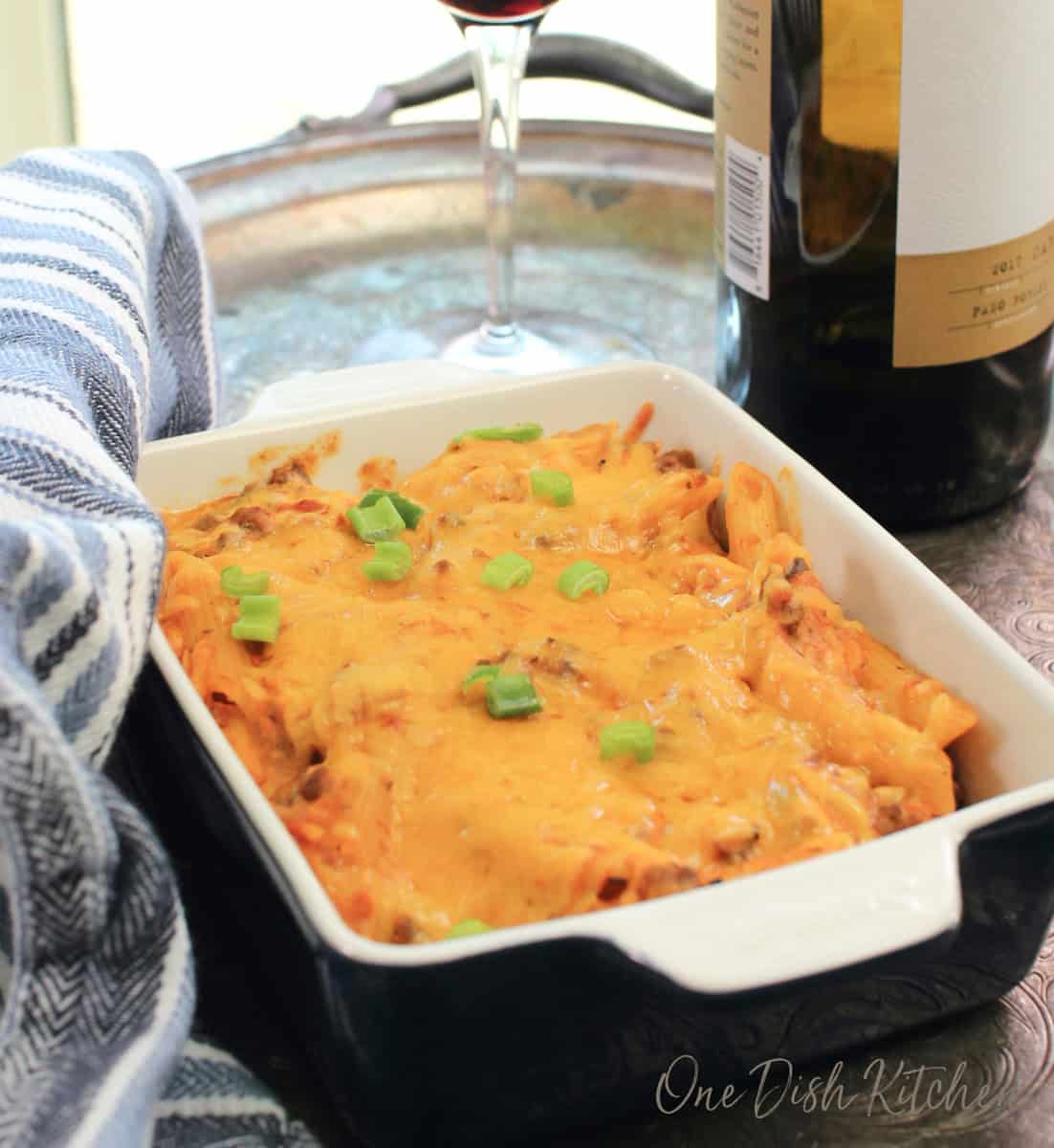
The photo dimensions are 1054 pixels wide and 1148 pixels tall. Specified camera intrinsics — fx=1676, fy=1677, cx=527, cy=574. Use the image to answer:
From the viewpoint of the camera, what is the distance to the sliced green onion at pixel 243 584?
0.91m

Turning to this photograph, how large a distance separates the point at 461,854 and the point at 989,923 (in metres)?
0.24

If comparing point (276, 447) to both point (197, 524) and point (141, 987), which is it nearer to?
point (197, 524)

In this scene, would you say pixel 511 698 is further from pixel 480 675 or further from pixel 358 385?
pixel 358 385

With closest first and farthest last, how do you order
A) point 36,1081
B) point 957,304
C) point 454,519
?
point 36,1081
point 454,519
point 957,304

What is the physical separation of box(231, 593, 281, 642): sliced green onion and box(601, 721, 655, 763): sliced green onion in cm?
20

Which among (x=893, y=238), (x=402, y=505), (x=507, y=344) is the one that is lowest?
(x=507, y=344)

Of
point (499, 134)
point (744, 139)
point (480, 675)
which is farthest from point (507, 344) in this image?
point (480, 675)

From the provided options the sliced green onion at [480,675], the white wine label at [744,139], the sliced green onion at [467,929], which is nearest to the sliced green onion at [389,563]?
the sliced green onion at [480,675]

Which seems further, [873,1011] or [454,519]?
[454,519]

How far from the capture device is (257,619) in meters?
0.89

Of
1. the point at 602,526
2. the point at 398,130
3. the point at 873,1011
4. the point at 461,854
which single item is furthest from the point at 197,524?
the point at 398,130

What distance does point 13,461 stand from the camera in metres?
0.84

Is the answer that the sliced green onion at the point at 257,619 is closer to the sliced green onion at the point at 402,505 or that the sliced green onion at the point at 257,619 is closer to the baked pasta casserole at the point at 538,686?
the baked pasta casserole at the point at 538,686

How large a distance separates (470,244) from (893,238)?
0.69 metres
